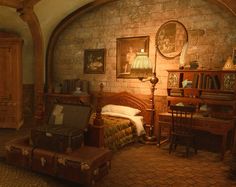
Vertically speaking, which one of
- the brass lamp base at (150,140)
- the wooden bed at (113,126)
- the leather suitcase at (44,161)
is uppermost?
the wooden bed at (113,126)

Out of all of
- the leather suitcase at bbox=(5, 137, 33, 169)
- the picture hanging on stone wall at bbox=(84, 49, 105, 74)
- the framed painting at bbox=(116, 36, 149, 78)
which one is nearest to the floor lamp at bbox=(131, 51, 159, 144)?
the framed painting at bbox=(116, 36, 149, 78)

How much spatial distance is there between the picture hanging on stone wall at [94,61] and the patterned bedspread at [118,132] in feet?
5.17

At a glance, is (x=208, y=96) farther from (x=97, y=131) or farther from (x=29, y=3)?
(x=29, y=3)

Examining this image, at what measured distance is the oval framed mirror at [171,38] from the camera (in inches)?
202

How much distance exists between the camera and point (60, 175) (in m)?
3.20

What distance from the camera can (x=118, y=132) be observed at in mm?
4520

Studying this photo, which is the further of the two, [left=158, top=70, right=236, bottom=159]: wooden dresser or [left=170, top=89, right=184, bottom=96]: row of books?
[left=170, top=89, right=184, bottom=96]: row of books

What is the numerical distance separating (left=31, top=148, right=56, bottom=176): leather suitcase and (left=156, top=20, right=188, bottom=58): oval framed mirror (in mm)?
3295

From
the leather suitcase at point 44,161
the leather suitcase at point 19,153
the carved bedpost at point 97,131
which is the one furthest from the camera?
the carved bedpost at point 97,131

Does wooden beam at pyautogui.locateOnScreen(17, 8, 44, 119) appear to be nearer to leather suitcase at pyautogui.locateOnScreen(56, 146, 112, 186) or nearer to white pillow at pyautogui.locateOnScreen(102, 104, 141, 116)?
white pillow at pyautogui.locateOnScreen(102, 104, 141, 116)

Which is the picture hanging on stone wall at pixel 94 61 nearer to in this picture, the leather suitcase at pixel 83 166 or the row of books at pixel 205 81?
the row of books at pixel 205 81

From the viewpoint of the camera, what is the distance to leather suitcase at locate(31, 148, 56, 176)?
3258 mm

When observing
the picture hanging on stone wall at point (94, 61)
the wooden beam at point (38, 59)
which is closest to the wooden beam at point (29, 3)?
the wooden beam at point (38, 59)

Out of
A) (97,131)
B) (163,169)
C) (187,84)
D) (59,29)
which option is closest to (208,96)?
(187,84)
